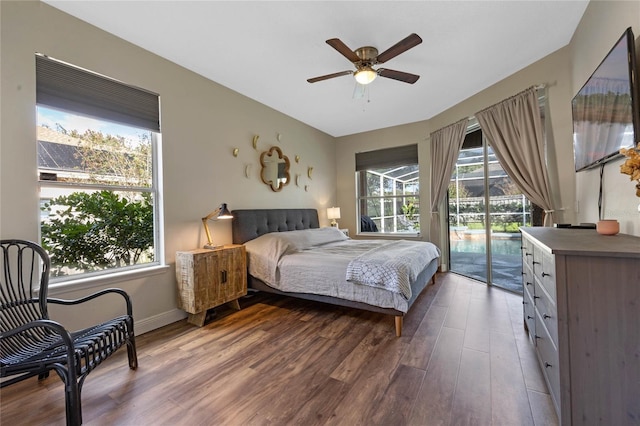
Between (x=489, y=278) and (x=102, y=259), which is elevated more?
(x=102, y=259)

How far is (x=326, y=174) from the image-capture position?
5453 mm

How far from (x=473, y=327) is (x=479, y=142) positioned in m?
2.78

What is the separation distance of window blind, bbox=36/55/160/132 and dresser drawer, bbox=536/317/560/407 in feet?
11.6

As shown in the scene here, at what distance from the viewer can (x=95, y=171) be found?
232 cm

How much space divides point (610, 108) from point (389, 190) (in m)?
3.76

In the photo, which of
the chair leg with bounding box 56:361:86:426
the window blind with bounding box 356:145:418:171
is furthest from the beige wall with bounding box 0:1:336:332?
the window blind with bounding box 356:145:418:171

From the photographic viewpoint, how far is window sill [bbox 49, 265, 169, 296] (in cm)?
200

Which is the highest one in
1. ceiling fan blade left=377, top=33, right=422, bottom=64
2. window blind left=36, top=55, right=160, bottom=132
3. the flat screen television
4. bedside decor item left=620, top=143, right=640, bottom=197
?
ceiling fan blade left=377, top=33, right=422, bottom=64

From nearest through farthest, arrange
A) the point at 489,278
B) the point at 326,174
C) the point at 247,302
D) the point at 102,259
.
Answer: the point at 102,259, the point at 247,302, the point at 489,278, the point at 326,174

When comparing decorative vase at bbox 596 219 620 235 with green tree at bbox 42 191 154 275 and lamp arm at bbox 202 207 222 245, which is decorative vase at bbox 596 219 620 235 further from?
green tree at bbox 42 191 154 275

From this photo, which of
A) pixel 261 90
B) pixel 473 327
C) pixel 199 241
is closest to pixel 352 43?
pixel 261 90

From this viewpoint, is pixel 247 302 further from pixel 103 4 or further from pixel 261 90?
pixel 103 4

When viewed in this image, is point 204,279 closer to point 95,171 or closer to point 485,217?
point 95,171

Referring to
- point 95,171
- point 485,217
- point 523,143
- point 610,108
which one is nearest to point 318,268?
point 95,171
